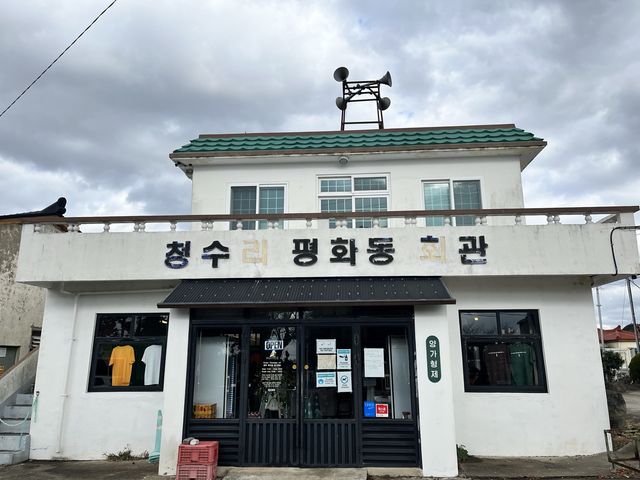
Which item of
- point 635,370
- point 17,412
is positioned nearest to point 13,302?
point 17,412

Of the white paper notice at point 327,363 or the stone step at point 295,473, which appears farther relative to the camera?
the white paper notice at point 327,363

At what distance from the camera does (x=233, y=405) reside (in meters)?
8.73

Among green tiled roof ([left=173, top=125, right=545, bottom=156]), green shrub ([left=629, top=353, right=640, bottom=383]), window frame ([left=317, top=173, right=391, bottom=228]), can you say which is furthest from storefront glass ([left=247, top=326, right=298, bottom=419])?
green shrub ([left=629, top=353, right=640, bottom=383])

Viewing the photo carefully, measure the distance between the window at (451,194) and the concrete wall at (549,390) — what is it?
2162 millimetres

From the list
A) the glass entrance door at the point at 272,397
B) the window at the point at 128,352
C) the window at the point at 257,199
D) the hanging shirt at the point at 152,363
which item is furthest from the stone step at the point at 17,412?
the window at the point at 257,199

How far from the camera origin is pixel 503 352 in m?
9.87

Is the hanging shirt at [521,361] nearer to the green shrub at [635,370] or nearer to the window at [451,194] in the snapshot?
the window at [451,194]

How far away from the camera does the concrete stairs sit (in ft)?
30.9

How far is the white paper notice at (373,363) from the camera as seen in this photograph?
28.5ft

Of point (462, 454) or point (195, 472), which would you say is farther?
point (462, 454)

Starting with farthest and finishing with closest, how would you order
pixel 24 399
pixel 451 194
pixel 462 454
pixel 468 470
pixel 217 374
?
pixel 451 194 < pixel 24 399 < pixel 462 454 < pixel 217 374 < pixel 468 470

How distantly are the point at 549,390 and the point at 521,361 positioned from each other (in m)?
0.72

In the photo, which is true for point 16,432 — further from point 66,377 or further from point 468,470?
point 468,470

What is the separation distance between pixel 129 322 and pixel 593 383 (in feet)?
31.5
